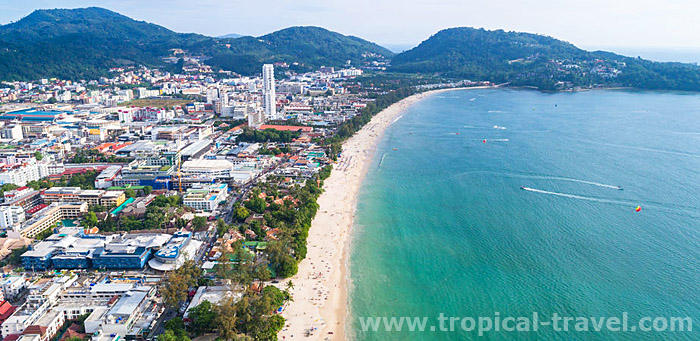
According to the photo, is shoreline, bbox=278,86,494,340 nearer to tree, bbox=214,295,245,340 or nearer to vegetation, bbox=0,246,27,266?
tree, bbox=214,295,245,340

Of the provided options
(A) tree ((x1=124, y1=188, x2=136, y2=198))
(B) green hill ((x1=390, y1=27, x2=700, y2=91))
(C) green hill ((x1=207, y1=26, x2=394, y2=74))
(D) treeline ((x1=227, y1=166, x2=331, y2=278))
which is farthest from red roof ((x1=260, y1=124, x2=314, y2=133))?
(B) green hill ((x1=390, y1=27, x2=700, y2=91))

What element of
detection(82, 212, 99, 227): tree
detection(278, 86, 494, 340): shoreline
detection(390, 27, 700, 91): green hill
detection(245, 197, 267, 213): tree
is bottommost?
detection(278, 86, 494, 340): shoreline

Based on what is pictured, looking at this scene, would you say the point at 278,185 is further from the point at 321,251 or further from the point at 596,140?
the point at 596,140

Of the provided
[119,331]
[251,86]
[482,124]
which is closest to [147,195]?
[119,331]

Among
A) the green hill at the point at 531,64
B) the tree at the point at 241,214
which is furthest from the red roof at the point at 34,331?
the green hill at the point at 531,64

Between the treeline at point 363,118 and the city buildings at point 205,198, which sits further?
the treeline at point 363,118

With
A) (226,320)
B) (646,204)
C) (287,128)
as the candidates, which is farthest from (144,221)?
(646,204)

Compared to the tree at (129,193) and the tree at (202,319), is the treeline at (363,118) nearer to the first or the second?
the tree at (129,193)
